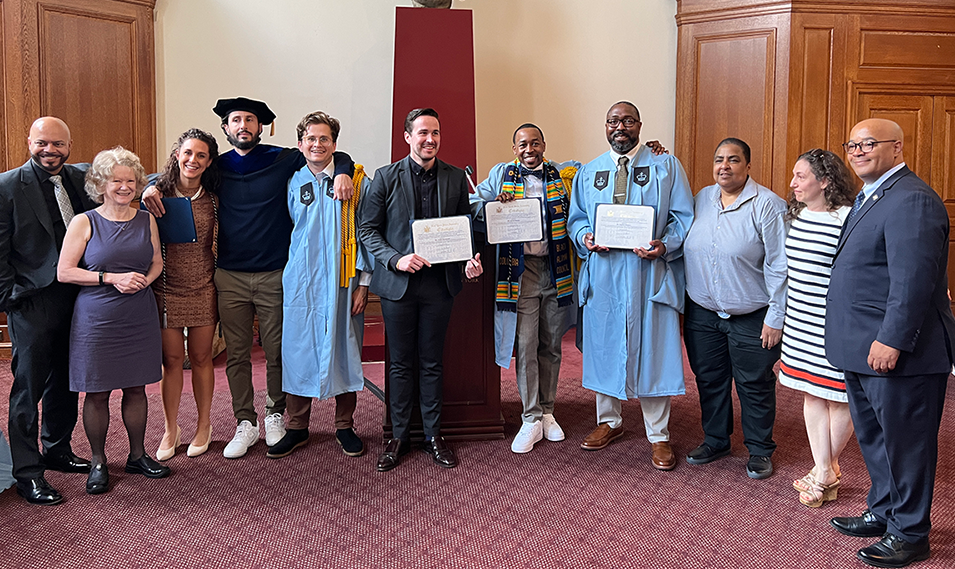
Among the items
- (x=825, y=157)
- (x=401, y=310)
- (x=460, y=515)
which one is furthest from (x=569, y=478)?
(x=825, y=157)

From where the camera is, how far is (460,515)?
2.63 meters

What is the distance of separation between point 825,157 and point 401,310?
5.74 feet

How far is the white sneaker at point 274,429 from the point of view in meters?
3.28

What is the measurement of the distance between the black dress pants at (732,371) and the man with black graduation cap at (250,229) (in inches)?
65.1

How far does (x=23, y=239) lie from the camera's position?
269 centimetres

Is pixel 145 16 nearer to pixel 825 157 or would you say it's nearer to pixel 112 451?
pixel 112 451

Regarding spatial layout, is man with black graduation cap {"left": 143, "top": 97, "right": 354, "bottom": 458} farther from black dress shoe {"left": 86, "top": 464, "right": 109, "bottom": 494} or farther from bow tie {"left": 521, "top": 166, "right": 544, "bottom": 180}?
bow tie {"left": 521, "top": 166, "right": 544, "bottom": 180}

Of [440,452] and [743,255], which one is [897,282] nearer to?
[743,255]

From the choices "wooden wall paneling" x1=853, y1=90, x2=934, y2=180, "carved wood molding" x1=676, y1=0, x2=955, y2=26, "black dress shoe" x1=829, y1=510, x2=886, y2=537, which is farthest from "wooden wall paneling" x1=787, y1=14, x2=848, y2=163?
"black dress shoe" x1=829, y1=510, x2=886, y2=537

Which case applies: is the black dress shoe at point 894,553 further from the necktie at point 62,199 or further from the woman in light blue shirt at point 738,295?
the necktie at point 62,199

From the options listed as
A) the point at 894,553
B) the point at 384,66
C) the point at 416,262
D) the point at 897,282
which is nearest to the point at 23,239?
Answer: the point at 416,262

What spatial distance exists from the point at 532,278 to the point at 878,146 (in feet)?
5.04

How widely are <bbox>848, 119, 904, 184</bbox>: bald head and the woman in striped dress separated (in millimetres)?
314

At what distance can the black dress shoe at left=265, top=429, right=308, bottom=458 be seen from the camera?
321 centimetres
